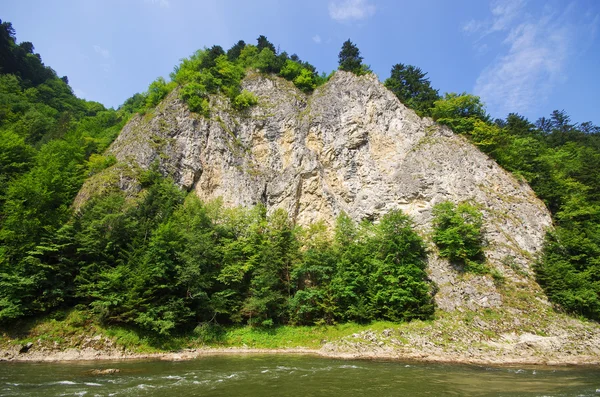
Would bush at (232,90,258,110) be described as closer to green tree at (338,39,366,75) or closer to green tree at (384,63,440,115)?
A: green tree at (338,39,366,75)

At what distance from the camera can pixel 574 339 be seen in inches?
805

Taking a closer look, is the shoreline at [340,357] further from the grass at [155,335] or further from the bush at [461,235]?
the bush at [461,235]

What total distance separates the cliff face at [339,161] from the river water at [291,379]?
41.8ft

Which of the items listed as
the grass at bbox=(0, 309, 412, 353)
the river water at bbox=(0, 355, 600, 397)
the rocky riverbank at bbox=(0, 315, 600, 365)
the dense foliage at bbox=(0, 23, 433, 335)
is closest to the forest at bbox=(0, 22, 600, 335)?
the dense foliage at bbox=(0, 23, 433, 335)

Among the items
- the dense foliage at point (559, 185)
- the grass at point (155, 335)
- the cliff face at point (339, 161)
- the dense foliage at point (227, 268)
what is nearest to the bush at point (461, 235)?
the cliff face at point (339, 161)

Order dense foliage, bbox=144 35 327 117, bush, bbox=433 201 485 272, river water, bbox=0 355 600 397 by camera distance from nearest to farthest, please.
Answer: river water, bbox=0 355 600 397, bush, bbox=433 201 485 272, dense foliage, bbox=144 35 327 117

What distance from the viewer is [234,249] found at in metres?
29.3

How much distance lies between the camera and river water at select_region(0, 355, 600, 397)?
1143 cm

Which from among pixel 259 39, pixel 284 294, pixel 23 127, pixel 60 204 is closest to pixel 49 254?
pixel 60 204

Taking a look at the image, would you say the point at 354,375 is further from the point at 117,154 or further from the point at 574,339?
the point at 117,154

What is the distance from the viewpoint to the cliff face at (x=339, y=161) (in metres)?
31.2

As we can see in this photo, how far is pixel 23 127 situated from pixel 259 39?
42.2m

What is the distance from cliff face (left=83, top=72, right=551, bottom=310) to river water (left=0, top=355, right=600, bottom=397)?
12748 mm

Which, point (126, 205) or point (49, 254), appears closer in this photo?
Result: point (49, 254)
